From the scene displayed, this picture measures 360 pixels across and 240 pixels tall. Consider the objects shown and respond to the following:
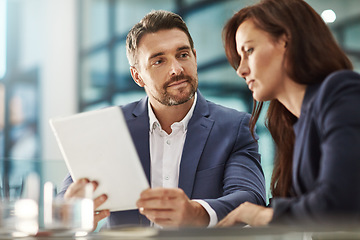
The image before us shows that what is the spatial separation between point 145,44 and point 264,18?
903 mm

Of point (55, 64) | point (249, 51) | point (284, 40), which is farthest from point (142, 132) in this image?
point (55, 64)

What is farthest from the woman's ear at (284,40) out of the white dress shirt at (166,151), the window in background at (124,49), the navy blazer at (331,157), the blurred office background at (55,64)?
the blurred office background at (55,64)

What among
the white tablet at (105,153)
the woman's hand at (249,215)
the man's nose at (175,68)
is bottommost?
the woman's hand at (249,215)

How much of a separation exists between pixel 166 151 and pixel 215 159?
0.73 ft

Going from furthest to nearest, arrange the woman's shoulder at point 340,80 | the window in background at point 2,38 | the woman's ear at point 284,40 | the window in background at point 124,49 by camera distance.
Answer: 1. the window in background at point 2,38
2. the window in background at point 124,49
3. the woman's ear at point 284,40
4. the woman's shoulder at point 340,80

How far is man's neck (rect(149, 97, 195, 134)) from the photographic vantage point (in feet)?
6.67

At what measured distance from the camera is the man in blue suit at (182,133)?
5.91 ft

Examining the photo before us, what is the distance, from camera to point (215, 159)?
184 cm

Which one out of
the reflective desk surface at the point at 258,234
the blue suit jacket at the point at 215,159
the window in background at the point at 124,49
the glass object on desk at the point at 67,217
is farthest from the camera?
the window in background at the point at 124,49

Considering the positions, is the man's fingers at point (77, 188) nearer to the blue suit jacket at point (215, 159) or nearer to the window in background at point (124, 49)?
the blue suit jacket at point (215, 159)

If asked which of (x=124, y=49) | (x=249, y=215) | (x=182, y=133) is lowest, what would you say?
(x=249, y=215)

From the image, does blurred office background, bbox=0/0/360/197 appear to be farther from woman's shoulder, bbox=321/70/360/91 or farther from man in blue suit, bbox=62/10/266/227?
woman's shoulder, bbox=321/70/360/91

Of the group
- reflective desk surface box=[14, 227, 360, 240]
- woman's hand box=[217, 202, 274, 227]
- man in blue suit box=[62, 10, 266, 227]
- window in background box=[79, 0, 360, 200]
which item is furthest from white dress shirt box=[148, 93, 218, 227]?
window in background box=[79, 0, 360, 200]

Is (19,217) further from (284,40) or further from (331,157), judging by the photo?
(284,40)
